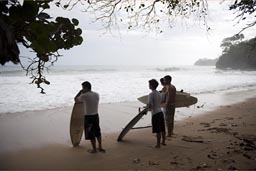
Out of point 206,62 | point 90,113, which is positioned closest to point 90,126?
point 90,113

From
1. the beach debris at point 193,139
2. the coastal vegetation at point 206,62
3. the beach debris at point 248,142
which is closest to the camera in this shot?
the beach debris at point 248,142

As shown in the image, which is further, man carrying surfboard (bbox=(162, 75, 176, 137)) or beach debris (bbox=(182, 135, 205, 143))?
man carrying surfboard (bbox=(162, 75, 176, 137))

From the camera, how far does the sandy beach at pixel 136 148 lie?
4562mm

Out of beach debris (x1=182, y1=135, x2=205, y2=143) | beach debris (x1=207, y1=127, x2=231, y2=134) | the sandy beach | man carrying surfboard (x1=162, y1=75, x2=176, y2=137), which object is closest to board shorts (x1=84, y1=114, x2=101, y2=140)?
the sandy beach

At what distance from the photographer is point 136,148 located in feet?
18.4

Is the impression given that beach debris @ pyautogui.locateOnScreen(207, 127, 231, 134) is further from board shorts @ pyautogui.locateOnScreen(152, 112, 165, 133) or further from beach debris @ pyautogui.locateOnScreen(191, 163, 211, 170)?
beach debris @ pyautogui.locateOnScreen(191, 163, 211, 170)

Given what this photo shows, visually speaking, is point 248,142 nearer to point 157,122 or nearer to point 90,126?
point 157,122

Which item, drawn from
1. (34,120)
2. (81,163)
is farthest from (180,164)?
(34,120)

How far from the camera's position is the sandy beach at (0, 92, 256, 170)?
15.0 feet

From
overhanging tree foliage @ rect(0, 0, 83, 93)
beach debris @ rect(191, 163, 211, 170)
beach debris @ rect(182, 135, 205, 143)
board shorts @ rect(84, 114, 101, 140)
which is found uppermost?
overhanging tree foliage @ rect(0, 0, 83, 93)

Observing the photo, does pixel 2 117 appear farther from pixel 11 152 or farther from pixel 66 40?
pixel 66 40

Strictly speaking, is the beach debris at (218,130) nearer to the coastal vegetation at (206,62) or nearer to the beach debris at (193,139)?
the beach debris at (193,139)

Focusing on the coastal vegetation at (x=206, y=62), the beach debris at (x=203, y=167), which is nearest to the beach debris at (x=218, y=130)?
the beach debris at (x=203, y=167)

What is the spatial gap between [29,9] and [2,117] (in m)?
8.25
